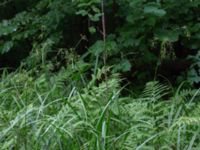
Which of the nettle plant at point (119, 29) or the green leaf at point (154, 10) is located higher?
the green leaf at point (154, 10)

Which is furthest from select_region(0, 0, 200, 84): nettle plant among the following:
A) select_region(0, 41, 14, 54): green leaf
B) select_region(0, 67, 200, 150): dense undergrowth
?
select_region(0, 67, 200, 150): dense undergrowth

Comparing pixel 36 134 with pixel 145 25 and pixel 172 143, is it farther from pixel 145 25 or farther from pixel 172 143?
pixel 145 25

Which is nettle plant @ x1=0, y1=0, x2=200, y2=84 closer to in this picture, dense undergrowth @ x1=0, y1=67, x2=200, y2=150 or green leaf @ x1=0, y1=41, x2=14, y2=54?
green leaf @ x1=0, y1=41, x2=14, y2=54

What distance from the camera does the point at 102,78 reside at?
4418 mm

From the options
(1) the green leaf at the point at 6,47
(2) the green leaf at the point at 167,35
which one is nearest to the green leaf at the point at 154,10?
(2) the green leaf at the point at 167,35

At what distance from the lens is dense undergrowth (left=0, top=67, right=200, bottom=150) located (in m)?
2.74

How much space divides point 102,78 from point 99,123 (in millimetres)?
1683

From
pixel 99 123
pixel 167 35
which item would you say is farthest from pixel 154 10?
pixel 99 123

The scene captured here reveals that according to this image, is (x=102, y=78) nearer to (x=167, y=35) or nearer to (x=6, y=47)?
(x=167, y=35)

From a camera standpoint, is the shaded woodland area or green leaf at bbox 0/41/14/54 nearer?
the shaded woodland area

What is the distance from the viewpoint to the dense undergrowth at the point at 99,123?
2.74m

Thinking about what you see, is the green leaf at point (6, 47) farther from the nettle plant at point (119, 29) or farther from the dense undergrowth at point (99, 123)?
the dense undergrowth at point (99, 123)

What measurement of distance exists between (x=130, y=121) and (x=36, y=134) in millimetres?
559

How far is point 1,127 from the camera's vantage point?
3031 millimetres
